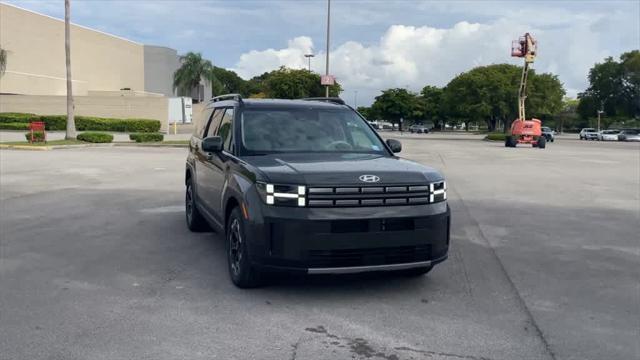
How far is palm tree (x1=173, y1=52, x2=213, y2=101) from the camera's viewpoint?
2886 inches

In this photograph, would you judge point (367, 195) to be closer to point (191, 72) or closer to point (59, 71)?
point (59, 71)

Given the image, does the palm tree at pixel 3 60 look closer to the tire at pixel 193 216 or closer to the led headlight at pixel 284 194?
the tire at pixel 193 216

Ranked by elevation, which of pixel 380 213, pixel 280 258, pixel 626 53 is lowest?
pixel 280 258

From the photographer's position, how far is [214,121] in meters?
7.52

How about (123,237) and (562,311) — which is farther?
(123,237)

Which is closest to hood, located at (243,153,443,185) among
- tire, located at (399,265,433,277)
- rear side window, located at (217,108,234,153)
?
rear side window, located at (217,108,234,153)

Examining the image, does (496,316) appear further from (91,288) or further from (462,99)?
(462,99)

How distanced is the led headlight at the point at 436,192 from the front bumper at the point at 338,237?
0.49 feet

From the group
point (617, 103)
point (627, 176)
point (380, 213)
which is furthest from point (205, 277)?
point (617, 103)

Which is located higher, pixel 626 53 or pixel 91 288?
pixel 626 53

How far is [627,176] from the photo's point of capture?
17.6 meters

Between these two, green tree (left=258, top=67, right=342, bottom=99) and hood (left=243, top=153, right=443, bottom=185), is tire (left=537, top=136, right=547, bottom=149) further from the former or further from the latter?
hood (left=243, top=153, right=443, bottom=185)

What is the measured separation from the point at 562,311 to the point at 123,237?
5.38m

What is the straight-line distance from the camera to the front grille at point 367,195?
4934 mm
